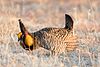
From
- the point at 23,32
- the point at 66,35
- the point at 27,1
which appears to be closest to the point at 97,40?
the point at 66,35

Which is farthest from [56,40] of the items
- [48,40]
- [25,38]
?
[25,38]

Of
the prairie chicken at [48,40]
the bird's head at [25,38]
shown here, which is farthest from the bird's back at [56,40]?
the bird's head at [25,38]

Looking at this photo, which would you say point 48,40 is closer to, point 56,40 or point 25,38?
point 56,40

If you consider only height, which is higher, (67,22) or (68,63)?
(67,22)

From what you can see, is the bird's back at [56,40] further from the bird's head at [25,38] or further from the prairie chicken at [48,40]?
the bird's head at [25,38]

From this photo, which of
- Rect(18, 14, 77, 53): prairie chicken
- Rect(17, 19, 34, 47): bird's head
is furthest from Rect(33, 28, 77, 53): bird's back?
Rect(17, 19, 34, 47): bird's head

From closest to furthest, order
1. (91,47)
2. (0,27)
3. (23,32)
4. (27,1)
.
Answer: (23,32), (91,47), (0,27), (27,1)

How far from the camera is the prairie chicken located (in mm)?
6836

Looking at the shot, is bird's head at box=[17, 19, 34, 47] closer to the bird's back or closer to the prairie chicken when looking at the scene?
the prairie chicken

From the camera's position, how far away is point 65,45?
693 cm

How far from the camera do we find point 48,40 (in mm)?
6859

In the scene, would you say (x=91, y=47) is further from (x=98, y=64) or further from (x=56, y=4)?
(x=56, y=4)

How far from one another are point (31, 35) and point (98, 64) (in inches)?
45.9

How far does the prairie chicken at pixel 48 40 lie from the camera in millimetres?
6836
